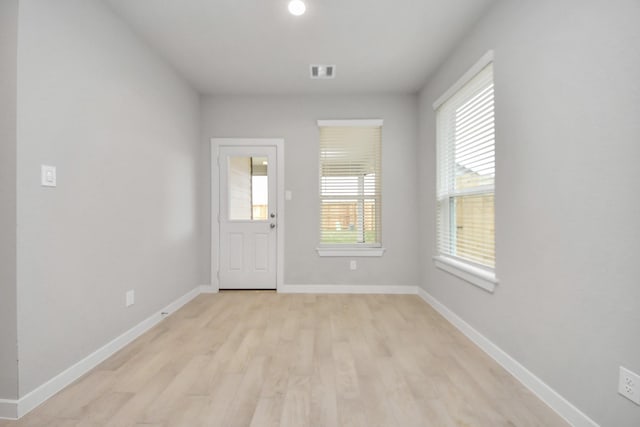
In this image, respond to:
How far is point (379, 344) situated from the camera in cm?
253

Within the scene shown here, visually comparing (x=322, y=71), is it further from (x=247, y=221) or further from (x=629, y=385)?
(x=629, y=385)

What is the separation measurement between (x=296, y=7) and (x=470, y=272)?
252cm

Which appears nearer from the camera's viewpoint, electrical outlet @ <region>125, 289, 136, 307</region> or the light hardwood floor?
the light hardwood floor

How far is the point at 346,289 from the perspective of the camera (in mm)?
4184

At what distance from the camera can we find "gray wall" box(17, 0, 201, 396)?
1.74 m

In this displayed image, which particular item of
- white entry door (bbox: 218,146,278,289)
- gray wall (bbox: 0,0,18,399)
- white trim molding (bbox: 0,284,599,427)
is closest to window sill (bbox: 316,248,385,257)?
→ white entry door (bbox: 218,146,278,289)

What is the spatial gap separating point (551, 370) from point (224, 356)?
2078 mm

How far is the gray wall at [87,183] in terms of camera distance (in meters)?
1.74

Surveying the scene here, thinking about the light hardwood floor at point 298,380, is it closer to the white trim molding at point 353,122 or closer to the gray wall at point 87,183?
the gray wall at point 87,183

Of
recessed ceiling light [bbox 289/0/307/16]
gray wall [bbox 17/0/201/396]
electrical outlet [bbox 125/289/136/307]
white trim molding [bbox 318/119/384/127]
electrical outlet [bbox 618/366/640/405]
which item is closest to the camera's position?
electrical outlet [bbox 618/366/640/405]

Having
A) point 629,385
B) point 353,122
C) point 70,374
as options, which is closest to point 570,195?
point 629,385

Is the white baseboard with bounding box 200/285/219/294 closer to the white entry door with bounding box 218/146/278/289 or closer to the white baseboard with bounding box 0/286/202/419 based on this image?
the white entry door with bounding box 218/146/278/289

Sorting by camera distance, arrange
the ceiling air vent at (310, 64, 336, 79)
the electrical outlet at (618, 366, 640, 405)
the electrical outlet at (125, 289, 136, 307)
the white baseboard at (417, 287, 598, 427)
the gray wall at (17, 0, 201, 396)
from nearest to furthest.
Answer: the electrical outlet at (618, 366, 640, 405) < the white baseboard at (417, 287, 598, 427) < the gray wall at (17, 0, 201, 396) < the electrical outlet at (125, 289, 136, 307) < the ceiling air vent at (310, 64, 336, 79)

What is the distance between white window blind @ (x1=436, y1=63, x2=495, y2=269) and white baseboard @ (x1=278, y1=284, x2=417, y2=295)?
938 millimetres
